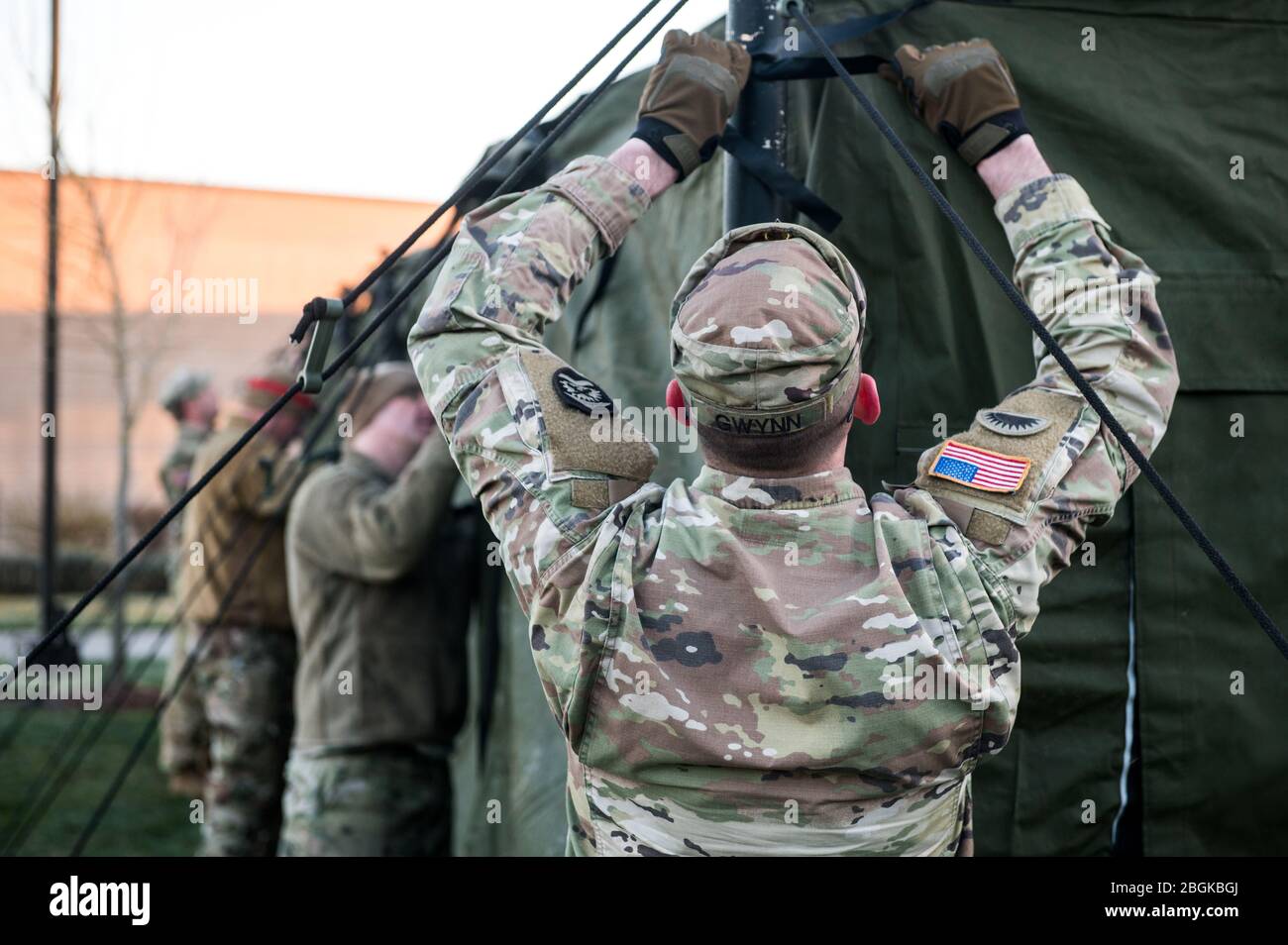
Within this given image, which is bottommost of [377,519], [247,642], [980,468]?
[980,468]

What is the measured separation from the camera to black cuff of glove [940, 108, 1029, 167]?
199 cm

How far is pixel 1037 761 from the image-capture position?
2.33 metres

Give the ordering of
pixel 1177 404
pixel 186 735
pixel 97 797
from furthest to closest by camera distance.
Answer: pixel 97 797
pixel 186 735
pixel 1177 404

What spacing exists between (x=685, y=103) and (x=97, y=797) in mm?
5614

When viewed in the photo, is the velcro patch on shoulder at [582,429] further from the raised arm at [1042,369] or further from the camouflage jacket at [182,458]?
the camouflage jacket at [182,458]

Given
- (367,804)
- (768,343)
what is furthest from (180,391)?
(768,343)

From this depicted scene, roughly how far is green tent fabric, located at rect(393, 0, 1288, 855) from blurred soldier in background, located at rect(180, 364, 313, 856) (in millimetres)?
2708


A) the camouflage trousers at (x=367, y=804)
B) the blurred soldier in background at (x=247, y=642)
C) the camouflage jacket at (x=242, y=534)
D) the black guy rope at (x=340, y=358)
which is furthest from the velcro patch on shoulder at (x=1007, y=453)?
the camouflage jacket at (x=242, y=534)

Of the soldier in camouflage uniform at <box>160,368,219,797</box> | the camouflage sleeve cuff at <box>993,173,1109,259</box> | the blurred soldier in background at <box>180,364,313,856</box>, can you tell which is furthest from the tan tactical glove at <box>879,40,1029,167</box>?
the soldier in camouflage uniform at <box>160,368,219,797</box>

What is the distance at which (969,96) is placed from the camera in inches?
78.2

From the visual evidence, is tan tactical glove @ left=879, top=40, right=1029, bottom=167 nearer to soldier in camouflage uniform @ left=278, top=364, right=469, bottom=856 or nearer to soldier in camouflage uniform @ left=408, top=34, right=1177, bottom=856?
soldier in camouflage uniform @ left=408, top=34, right=1177, bottom=856

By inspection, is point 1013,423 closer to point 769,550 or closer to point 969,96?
point 769,550

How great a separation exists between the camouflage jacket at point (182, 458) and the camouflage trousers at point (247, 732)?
124 centimetres
